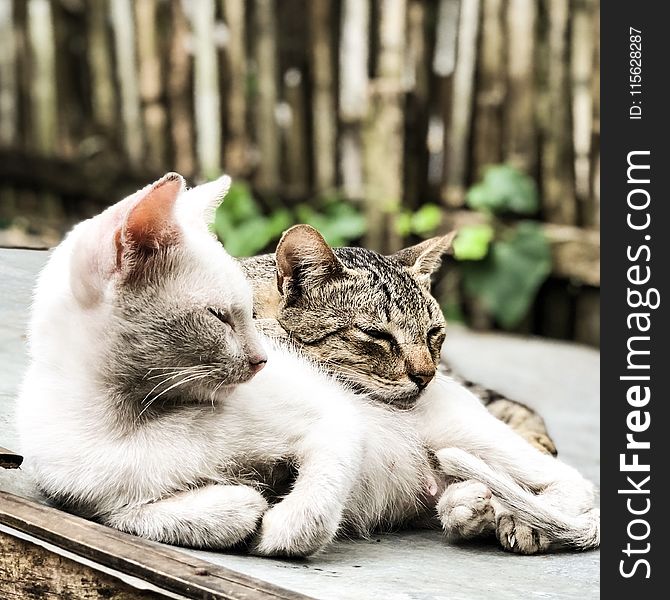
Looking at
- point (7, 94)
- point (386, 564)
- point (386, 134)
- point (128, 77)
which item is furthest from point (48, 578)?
point (7, 94)

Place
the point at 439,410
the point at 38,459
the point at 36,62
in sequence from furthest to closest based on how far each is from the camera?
1. the point at 36,62
2. the point at 439,410
3. the point at 38,459

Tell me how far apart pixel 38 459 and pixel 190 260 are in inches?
20.0

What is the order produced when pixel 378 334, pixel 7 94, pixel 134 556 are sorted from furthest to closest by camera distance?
pixel 7 94 → pixel 378 334 → pixel 134 556

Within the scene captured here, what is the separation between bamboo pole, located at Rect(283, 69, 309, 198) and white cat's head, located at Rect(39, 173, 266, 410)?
436 cm

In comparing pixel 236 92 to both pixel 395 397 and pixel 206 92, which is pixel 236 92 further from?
pixel 395 397

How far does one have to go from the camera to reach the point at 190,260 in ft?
6.37

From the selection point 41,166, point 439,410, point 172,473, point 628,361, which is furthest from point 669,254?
point 41,166

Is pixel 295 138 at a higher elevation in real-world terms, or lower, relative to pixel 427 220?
higher

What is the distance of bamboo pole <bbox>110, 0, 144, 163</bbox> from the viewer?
6.44 metres

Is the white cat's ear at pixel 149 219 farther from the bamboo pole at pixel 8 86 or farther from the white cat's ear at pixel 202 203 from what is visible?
the bamboo pole at pixel 8 86

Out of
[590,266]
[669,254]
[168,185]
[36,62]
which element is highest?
[36,62]

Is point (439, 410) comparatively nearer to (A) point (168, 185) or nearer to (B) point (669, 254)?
(B) point (669, 254)

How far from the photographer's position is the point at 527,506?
7.01ft

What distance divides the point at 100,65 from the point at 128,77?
0.69 ft
